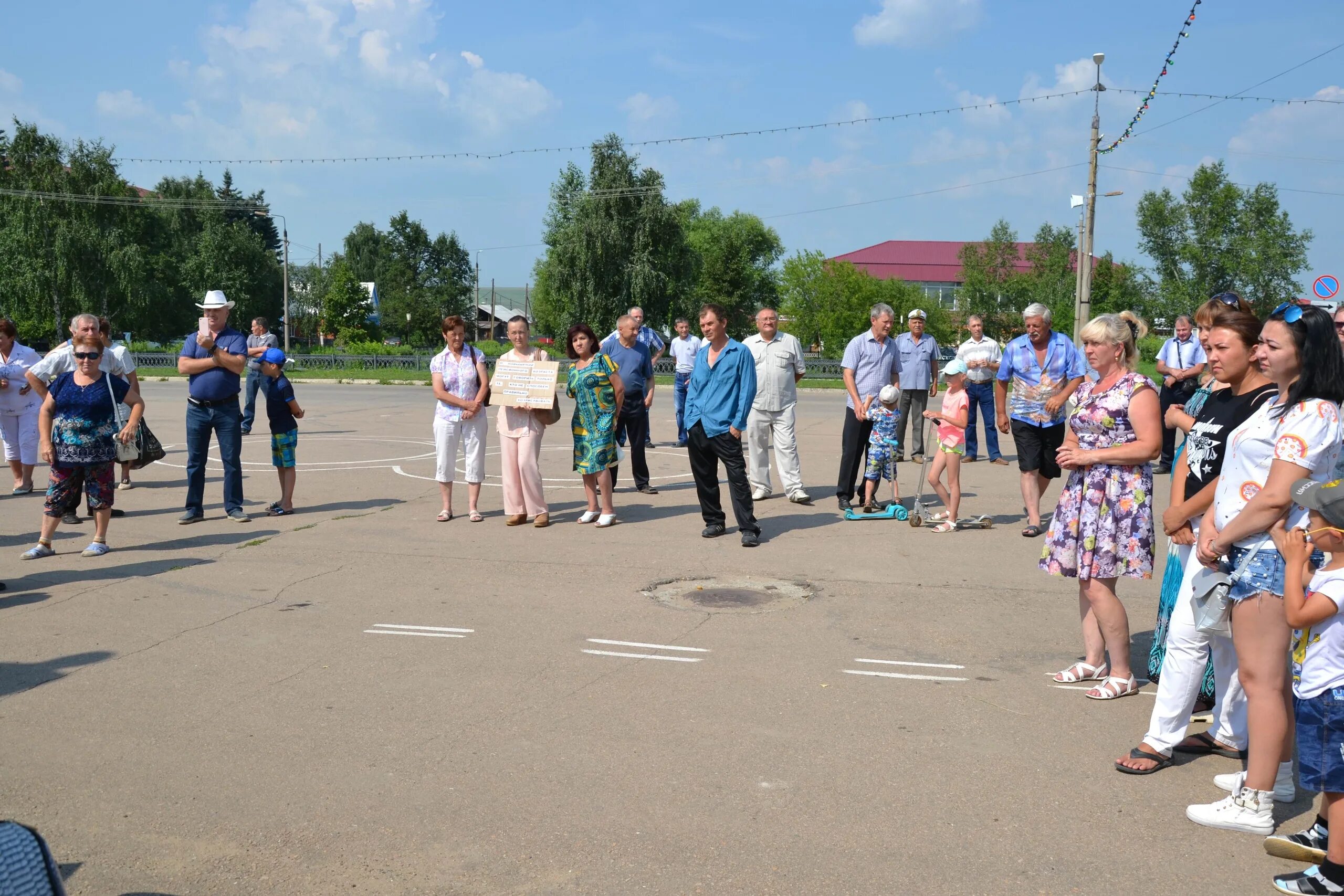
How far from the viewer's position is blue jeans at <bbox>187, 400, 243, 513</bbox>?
1058 centimetres

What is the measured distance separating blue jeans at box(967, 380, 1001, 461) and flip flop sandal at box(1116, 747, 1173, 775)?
37.4 feet

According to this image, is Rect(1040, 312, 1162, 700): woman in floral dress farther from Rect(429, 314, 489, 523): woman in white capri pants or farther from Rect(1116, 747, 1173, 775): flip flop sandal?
Rect(429, 314, 489, 523): woman in white capri pants

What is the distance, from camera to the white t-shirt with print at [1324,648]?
3514 mm

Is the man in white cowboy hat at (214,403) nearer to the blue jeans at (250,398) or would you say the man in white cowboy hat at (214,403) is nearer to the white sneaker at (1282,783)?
the blue jeans at (250,398)

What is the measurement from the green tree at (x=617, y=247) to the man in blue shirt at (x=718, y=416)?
45.1m

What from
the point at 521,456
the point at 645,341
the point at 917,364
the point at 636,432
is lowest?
the point at 521,456

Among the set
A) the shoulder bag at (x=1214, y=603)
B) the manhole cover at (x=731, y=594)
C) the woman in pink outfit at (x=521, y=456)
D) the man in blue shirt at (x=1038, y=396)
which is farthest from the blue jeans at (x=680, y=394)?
the shoulder bag at (x=1214, y=603)

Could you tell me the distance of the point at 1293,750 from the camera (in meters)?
4.89

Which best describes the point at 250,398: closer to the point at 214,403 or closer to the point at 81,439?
the point at 214,403

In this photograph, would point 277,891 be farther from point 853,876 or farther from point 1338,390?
point 1338,390

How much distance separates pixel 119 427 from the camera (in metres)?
9.23

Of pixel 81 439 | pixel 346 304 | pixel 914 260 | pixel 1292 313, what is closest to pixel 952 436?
pixel 1292 313

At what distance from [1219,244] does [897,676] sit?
7110cm

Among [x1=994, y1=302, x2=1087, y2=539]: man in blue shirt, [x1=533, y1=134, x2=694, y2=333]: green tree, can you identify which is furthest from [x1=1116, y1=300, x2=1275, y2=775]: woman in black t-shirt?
[x1=533, y1=134, x2=694, y2=333]: green tree
